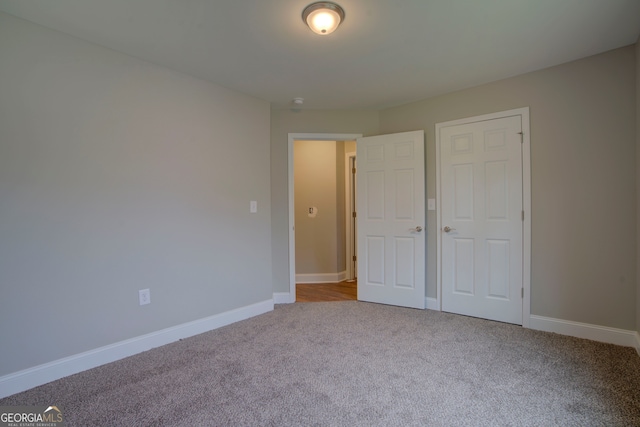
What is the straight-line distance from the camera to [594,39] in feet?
7.63

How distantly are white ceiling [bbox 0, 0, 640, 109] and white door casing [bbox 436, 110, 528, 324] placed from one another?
1.74 feet

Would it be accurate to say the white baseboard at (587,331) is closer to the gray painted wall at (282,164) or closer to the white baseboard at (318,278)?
the gray painted wall at (282,164)

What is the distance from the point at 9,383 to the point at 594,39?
452cm

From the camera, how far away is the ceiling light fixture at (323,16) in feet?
6.21

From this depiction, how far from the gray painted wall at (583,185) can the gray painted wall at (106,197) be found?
9.26ft

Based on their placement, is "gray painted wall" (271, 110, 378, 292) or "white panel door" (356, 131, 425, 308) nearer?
"white panel door" (356, 131, 425, 308)

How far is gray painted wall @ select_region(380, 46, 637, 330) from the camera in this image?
247 centimetres

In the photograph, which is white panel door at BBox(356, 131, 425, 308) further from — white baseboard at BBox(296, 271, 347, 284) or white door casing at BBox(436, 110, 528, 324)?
white baseboard at BBox(296, 271, 347, 284)

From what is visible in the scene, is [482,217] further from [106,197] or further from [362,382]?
[106,197]

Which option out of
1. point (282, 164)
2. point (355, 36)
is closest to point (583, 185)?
point (355, 36)

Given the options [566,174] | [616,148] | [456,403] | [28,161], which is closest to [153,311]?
[28,161]

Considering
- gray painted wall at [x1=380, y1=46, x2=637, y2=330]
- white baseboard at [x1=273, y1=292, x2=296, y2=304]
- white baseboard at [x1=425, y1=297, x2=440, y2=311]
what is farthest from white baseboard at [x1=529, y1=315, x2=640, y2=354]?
white baseboard at [x1=273, y1=292, x2=296, y2=304]

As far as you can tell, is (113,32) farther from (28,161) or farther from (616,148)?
(616,148)

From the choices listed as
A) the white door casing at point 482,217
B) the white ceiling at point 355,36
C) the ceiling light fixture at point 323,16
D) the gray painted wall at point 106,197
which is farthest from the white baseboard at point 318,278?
the ceiling light fixture at point 323,16
